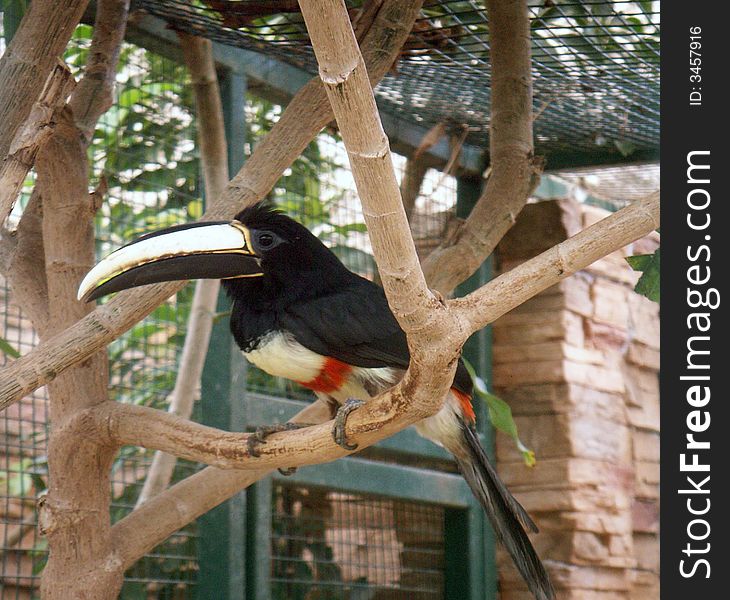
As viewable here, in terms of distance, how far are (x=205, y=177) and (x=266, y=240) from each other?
1.40 ft

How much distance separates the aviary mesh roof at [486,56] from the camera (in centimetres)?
223

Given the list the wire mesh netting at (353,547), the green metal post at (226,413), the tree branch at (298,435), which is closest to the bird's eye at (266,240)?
the tree branch at (298,435)

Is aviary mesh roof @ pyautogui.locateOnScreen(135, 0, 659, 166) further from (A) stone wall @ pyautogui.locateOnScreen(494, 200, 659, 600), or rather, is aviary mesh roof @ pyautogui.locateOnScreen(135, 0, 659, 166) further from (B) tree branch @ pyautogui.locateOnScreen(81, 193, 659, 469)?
(B) tree branch @ pyautogui.locateOnScreen(81, 193, 659, 469)

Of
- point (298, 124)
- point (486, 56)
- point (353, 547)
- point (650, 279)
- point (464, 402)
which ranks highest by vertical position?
point (486, 56)

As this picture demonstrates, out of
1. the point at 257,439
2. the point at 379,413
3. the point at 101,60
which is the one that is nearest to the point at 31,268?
the point at 101,60

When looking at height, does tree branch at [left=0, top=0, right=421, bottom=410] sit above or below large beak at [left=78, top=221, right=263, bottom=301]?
above

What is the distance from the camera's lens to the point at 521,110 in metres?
2.22

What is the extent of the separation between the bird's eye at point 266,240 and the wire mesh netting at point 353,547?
1027 mm

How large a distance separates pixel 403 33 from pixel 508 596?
222 cm

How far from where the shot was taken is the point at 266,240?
2.06 metres

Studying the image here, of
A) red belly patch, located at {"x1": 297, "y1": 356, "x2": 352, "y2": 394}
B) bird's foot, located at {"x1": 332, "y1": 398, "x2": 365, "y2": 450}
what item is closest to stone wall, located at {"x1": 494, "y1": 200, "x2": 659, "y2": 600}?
red belly patch, located at {"x1": 297, "y1": 356, "x2": 352, "y2": 394}

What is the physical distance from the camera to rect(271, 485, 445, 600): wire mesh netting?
2990 millimetres

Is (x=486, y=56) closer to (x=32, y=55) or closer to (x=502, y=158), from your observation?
(x=502, y=158)

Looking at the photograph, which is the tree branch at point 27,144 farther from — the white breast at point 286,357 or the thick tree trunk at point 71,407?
the white breast at point 286,357
